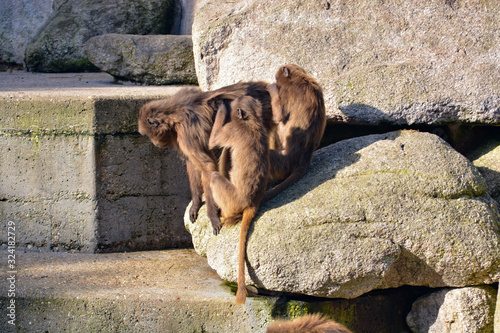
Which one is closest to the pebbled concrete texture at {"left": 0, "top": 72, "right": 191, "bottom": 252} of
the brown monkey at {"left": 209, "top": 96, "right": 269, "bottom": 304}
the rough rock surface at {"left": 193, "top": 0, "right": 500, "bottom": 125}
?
the rough rock surface at {"left": 193, "top": 0, "right": 500, "bottom": 125}

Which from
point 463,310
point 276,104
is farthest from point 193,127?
point 463,310

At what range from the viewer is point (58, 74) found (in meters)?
7.82

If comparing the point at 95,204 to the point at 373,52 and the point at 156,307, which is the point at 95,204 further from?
the point at 373,52

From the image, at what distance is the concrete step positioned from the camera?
400 cm

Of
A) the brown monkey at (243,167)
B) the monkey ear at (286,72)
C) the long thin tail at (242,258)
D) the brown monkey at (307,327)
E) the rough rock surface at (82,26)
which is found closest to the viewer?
the brown monkey at (307,327)

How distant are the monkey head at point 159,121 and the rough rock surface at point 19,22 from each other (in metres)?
5.25

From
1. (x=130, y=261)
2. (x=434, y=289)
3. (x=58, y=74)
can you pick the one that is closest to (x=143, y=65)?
(x=58, y=74)

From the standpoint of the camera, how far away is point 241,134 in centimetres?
423

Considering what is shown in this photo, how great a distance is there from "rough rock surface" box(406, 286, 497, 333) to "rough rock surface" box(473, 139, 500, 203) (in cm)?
104

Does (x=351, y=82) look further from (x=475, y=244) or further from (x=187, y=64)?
(x=187, y=64)

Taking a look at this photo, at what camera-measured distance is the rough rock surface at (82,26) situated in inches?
313

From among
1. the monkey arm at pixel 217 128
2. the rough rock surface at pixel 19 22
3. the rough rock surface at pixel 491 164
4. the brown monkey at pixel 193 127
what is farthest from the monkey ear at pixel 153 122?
the rough rock surface at pixel 19 22

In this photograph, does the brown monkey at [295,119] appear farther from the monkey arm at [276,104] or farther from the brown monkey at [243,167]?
the brown monkey at [243,167]

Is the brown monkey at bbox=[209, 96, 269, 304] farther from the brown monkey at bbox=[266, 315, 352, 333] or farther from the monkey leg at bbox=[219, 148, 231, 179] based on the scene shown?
the brown monkey at bbox=[266, 315, 352, 333]
